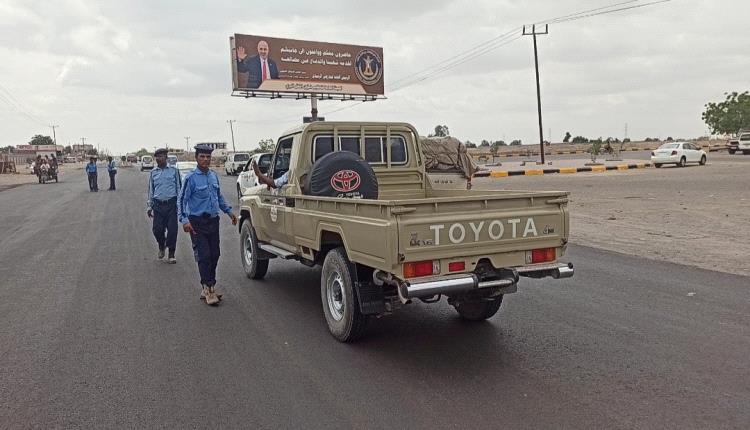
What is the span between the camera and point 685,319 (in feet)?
18.1

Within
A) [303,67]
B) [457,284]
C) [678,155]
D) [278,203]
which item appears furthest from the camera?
[303,67]

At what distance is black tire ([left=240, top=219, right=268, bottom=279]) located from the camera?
7707mm

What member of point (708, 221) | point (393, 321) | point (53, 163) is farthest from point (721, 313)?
point (53, 163)

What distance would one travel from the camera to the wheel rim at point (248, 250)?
7888 millimetres

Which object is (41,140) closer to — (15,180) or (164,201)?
(15,180)

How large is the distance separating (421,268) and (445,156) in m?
11.8

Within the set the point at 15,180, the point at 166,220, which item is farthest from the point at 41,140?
the point at 166,220

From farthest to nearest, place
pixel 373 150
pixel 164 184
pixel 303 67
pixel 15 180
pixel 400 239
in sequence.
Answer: pixel 303 67 → pixel 15 180 → pixel 164 184 → pixel 373 150 → pixel 400 239

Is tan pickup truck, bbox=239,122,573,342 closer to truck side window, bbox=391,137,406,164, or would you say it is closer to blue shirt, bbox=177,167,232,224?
truck side window, bbox=391,137,406,164

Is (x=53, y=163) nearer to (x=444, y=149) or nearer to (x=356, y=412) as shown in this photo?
(x=444, y=149)

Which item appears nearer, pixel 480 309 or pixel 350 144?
pixel 480 309

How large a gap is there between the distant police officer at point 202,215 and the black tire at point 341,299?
70.5 inches

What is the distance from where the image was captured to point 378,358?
4.73 meters

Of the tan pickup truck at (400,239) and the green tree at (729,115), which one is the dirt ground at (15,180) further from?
the green tree at (729,115)
